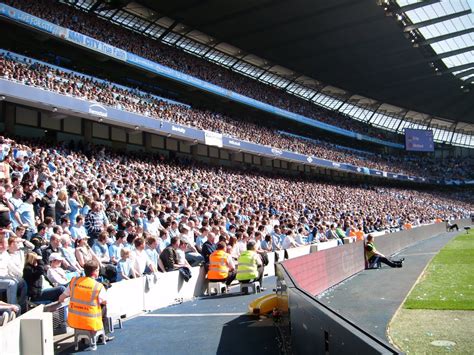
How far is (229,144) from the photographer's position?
132ft

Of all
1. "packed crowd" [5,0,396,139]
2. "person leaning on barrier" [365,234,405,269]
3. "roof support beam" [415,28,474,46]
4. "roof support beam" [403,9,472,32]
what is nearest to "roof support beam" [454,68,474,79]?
"packed crowd" [5,0,396,139]

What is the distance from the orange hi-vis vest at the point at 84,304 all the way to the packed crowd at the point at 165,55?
23677 millimetres

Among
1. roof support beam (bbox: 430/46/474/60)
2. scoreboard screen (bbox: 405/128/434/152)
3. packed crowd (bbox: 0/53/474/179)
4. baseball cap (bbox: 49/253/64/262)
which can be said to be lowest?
baseball cap (bbox: 49/253/64/262)

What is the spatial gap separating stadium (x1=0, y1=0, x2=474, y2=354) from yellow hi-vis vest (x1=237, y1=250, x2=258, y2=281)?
0.04 metres

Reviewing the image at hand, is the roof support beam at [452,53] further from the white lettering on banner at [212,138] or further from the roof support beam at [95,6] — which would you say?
the roof support beam at [95,6]

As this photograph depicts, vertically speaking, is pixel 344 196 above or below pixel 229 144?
below

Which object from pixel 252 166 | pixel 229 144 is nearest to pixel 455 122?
pixel 252 166

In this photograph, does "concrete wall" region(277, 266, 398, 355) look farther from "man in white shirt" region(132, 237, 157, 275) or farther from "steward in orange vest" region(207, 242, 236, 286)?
"steward in orange vest" region(207, 242, 236, 286)

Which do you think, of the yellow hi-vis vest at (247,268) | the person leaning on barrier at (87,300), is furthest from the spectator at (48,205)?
the person leaning on barrier at (87,300)

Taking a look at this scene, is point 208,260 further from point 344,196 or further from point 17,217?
point 344,196

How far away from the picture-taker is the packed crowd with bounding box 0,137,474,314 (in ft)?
31.7

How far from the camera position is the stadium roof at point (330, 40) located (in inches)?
1594

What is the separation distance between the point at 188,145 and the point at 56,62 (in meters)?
12.8

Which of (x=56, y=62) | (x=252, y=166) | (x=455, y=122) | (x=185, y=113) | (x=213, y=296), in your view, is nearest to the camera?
(x=213, y=296)
